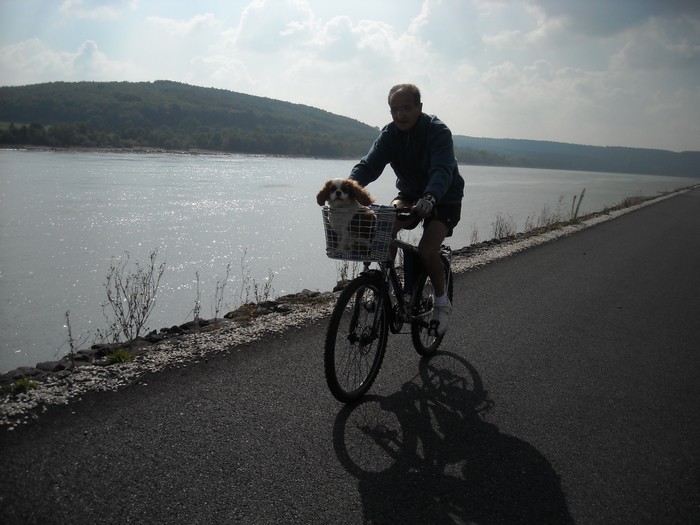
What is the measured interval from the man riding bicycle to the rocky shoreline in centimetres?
187

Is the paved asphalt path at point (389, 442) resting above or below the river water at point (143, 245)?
above

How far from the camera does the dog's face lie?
312cm

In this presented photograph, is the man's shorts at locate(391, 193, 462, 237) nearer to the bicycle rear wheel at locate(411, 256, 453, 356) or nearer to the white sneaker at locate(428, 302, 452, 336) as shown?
the bicycle rear wheel at locate(411, 256, 453, 356)

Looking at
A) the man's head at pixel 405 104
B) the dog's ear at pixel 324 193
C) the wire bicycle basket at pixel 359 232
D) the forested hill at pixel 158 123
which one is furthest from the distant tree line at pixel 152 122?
the wire bicycle basket at pixel 359 232

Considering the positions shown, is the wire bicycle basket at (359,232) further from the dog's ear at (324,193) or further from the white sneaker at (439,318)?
the white sneaker at (439,318)

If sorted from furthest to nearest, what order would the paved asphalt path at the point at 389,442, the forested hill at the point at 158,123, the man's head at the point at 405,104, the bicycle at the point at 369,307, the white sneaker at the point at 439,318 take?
the forested hill at the point at 158,123
the white sneaker at the point at 439,318
the man's head at the point at 405,104
the bicycle at the point at 369,307
the paved asphalt path at the point at 389,442

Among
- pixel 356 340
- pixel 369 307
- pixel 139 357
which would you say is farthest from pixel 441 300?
pixel 139 357

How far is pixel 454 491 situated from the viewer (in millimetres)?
2625

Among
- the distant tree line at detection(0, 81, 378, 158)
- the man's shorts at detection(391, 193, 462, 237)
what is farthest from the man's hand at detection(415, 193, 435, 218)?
the distant tree line at detection(0, 81, 378, 158)

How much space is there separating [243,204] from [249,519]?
2519cm

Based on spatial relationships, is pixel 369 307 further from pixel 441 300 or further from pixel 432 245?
pixel 441 300

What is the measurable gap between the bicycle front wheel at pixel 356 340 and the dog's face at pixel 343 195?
51 centimetres

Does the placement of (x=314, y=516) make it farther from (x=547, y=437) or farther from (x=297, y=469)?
(x=547, y=437)

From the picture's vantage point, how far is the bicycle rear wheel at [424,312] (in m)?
4.11
